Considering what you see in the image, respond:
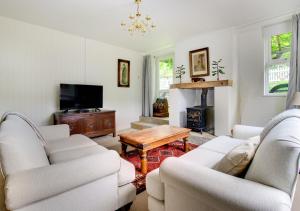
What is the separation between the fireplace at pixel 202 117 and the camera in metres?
3.98

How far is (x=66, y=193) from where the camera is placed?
123 centimetres

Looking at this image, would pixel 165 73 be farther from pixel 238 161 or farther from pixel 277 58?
pixel 238 161

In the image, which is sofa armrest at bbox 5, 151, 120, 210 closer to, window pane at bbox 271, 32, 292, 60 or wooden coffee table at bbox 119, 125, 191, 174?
wooden coffee table at bbox 119, 125, 191, 174

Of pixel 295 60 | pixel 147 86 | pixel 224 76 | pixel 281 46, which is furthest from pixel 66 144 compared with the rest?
pixel 281 46

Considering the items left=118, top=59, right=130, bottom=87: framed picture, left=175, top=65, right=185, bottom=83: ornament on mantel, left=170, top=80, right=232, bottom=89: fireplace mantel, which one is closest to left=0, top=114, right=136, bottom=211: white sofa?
left=170, top=80, right=232, bottom=89: fireplace mantel

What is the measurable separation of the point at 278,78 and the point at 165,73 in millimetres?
3026

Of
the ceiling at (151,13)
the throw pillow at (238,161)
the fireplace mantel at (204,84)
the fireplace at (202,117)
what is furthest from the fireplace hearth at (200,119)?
the throw pillow at (238,161)

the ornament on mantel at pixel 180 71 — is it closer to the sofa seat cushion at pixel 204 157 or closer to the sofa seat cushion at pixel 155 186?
the sofa seat cushion at pixel 204 157

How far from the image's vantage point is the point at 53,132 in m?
2.53

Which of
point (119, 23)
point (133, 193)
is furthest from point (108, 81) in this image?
point (133, 193)

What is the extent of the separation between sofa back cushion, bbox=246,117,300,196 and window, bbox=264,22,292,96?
288 cm

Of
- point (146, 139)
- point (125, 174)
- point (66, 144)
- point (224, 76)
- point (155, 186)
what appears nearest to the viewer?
point (155, 186)

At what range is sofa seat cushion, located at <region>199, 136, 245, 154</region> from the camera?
6.35ft

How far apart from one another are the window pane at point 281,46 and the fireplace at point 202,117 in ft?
5.22
